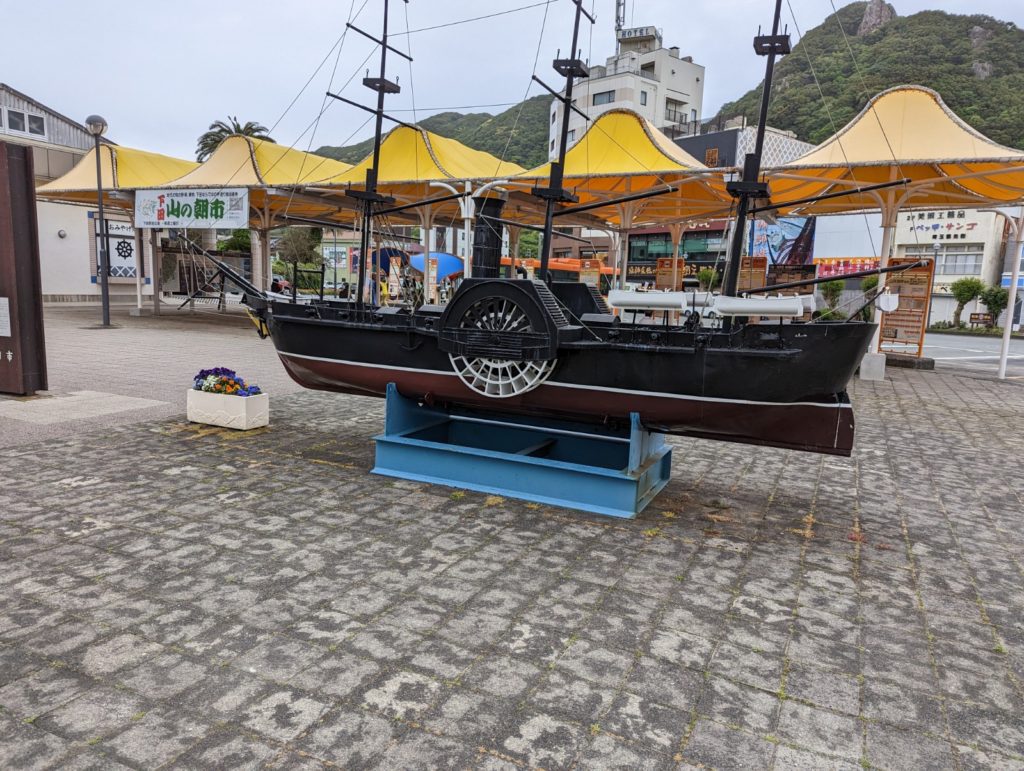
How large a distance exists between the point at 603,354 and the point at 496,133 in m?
38.9

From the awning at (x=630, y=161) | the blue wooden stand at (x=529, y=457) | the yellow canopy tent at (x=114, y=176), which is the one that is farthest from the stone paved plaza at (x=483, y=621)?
the yellow canopy tent at (x=114, y=176)

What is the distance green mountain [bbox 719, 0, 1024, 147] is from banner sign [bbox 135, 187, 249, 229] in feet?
Answer: 138

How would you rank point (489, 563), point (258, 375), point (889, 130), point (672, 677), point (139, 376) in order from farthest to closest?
point (889, 130) → point (258, 375) → point (139, 376) → point (489, 563) → point (672, 677)

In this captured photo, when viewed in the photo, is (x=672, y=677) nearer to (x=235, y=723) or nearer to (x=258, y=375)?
(x=235, y=723)

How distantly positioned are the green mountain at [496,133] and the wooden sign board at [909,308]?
86.4ft

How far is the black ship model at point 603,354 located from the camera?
17.0 feet

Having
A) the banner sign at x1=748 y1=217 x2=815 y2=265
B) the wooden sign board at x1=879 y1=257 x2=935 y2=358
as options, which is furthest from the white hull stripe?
the banner sign at x1=748 y1=217 x2=815 y2=265

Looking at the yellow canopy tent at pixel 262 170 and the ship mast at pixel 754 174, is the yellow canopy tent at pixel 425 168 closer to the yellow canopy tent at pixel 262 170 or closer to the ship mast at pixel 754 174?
the yellow canopy tent at pixel 262 170

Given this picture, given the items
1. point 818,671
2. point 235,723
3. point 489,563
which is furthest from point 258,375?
point 818,671

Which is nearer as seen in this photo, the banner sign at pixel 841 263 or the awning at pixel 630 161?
the awning at pixel 630 161

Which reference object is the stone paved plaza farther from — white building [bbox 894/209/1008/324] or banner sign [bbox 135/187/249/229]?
white building [bbox 894/209/1008/324]

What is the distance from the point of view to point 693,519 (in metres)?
5.55

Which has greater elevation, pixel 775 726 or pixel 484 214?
pixel 484 214

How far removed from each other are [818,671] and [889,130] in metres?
13.8
